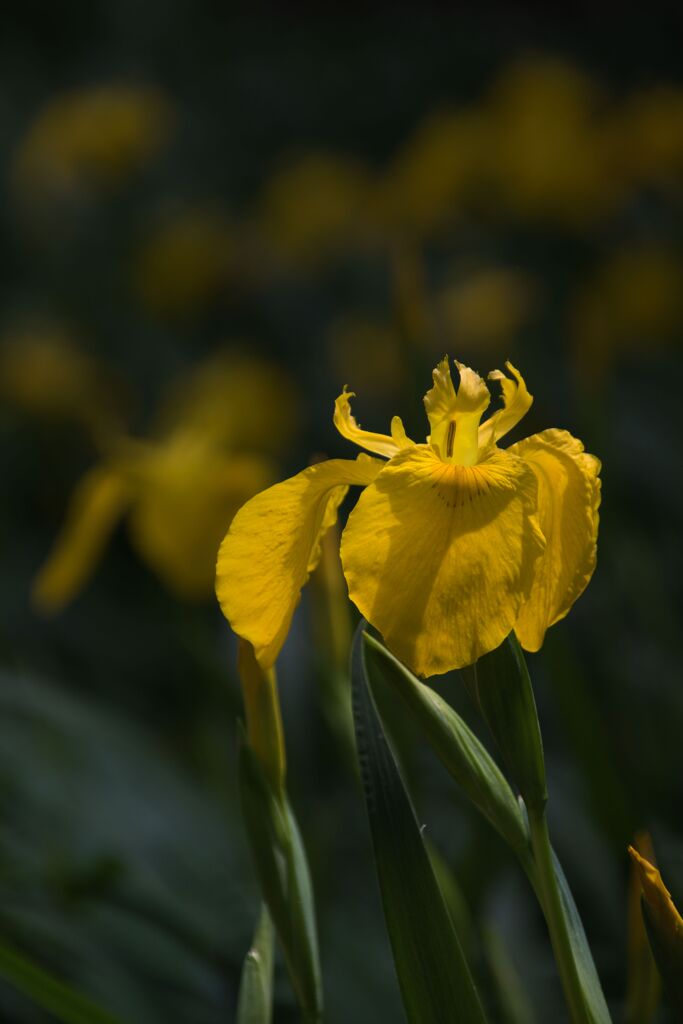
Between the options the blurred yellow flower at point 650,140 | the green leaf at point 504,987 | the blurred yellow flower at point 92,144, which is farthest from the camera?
the blurred yellow flower at point 92,144

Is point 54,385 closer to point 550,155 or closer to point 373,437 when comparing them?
point 550,155

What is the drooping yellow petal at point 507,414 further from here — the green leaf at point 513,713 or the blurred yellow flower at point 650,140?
the blurred yellow flower at point 650,140

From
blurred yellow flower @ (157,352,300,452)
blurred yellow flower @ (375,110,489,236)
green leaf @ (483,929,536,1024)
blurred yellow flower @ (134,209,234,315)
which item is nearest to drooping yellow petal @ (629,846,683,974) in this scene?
green leaf @ (483,929,536,1024)

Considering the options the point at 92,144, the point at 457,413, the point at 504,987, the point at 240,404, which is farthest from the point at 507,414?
the point at 92,144

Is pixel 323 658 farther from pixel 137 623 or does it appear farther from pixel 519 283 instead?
pixel 519 283

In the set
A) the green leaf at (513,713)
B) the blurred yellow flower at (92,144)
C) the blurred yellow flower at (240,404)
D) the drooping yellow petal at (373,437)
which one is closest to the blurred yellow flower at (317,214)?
the blurred yellow flower at (92,144)

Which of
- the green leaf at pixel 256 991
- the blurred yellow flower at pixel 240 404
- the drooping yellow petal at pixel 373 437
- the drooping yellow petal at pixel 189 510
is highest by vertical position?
the blurred yellow flower at pixel 240 404
